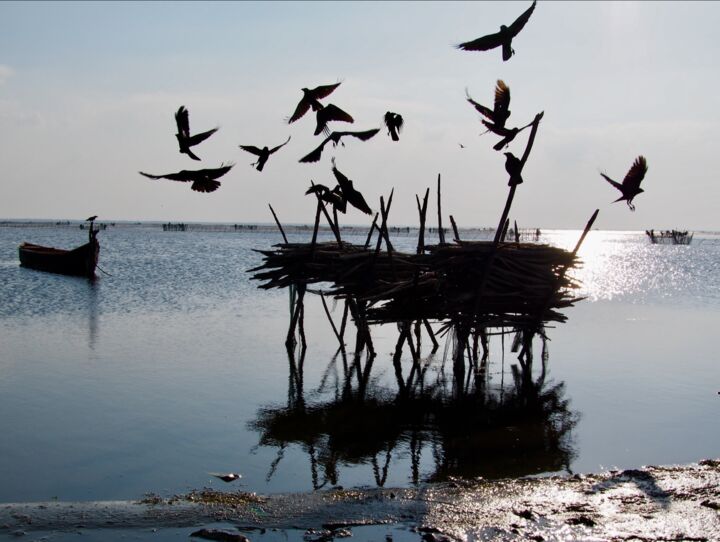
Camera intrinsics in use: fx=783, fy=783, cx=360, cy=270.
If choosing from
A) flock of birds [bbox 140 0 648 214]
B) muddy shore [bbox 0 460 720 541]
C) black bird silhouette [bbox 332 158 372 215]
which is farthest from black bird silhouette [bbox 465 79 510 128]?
muddy shore [bbox 0 460 720 541]

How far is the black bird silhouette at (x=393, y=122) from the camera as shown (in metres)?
10.9

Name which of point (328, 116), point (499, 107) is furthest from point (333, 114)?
point (499, 107)

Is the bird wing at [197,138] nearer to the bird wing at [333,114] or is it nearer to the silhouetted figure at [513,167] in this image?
the bird wing at [333,114]

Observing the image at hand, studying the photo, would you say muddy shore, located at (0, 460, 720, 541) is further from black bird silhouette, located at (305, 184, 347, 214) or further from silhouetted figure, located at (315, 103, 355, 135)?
black bird silhouette, located at (305, 184, 347, 214)

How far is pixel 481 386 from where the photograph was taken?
44.0ft

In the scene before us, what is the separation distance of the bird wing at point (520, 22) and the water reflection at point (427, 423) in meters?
4.96

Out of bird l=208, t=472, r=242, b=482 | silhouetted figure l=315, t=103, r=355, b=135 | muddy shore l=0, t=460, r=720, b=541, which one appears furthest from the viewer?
silhouetted figure l=315, t=103, r=355, b=135

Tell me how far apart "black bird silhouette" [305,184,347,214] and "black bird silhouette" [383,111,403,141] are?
12.7 ft

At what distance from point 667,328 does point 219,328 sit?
11.9m

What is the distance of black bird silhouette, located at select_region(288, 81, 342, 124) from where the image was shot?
9422 mm

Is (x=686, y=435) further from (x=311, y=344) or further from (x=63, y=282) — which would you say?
(x=63, y=282)

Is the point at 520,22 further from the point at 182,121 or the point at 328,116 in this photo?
the point at 182,121

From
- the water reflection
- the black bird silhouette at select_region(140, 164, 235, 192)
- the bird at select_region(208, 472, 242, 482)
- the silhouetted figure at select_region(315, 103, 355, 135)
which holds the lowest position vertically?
the bird at select_region(208, 472, 242, 482)

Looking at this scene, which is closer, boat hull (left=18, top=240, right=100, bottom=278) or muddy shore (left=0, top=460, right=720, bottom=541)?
muddy shore (left=0, top=460, right=720, bottom=541)
